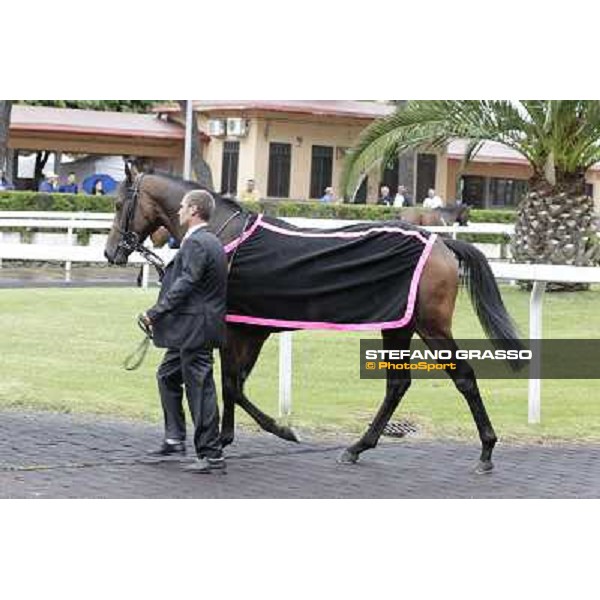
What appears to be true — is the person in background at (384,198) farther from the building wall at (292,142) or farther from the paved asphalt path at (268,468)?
the paved asphalt path at (268,468)

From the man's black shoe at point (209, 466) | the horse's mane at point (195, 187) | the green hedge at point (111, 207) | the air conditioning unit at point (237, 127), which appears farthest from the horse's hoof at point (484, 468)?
the air conditioning unit at point (237, 127)

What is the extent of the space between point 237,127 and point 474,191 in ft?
31.0

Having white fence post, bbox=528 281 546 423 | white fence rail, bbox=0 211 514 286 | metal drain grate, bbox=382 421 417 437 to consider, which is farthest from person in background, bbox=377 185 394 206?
metal drain grate, bbox=382 421 417 437

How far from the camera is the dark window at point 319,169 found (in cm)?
3716

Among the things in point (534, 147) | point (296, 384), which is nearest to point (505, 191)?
point (534, 147)

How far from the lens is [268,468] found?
8.32m

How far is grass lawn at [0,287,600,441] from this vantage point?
10266mm

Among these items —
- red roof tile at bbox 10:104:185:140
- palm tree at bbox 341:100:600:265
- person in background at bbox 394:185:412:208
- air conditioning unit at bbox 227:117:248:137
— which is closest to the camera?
palm tree at bbox 341:100:600:265

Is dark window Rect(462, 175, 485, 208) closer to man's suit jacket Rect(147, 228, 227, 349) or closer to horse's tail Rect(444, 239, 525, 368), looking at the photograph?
horse's tail Rect(444, 239, 525, 368)

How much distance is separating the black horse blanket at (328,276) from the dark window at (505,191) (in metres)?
33.8

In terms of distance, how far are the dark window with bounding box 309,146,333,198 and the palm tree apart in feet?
56.9

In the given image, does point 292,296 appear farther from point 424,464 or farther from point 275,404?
point 275,404

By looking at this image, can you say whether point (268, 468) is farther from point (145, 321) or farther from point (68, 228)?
point (68, 228)
